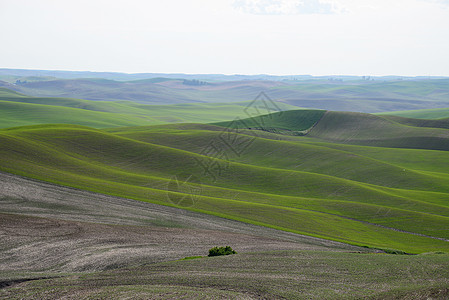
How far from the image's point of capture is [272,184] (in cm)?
6531

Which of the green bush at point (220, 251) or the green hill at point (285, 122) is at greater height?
the green hill at point (285, 122)

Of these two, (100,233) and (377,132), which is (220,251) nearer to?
(100,233)

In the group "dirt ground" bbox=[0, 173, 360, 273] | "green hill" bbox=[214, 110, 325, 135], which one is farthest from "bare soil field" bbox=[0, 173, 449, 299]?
"green hill" bbox=[214, 110, 325, 135]

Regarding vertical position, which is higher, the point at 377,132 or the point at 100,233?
the point at 100,233

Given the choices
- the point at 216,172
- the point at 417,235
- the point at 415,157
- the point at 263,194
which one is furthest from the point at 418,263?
the point at 415,157

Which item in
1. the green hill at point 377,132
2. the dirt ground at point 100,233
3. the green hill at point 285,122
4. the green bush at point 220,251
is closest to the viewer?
the dirt ground at point 100,233

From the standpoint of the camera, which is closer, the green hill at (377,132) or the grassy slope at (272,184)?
the grassy slope at (272,184)

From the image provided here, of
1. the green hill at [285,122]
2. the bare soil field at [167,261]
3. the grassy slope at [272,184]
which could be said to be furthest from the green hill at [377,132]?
the bare soil field at [167,261]

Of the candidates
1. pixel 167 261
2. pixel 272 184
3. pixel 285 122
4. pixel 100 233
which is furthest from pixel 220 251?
pixel 285 122

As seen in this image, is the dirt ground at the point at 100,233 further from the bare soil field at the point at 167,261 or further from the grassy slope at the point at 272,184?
the grassy slope at the point at 272,184

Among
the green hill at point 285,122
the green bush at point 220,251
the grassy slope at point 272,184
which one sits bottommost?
the grassy slope at point 272,184

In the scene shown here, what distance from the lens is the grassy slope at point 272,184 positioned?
45281mm

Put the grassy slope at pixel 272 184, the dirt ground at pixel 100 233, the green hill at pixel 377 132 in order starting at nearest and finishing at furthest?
the dirt ground at pixel 100 233 → the grassy slope at pixel 272 184 → the green hill at pixel 377 132

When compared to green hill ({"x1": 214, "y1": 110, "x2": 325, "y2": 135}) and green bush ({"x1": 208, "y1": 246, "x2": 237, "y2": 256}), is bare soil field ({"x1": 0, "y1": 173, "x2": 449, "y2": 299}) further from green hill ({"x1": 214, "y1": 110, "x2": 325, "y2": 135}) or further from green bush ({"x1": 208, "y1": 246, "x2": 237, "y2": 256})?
green hill ({"x1": 214, "y1": 110, "x2": 325, "y2": 135})
